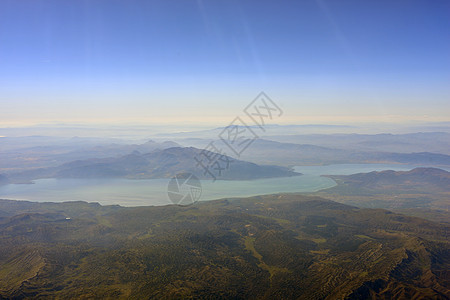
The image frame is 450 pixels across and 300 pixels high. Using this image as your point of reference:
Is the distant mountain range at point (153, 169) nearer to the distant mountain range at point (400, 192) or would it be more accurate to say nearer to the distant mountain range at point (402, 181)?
the distant mountain range at point (402, 181)

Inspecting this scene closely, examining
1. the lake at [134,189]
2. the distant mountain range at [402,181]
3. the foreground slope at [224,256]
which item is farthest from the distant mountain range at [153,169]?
the foreground slope at [224,256]

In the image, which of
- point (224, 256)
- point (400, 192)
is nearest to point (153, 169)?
point (400, 192)

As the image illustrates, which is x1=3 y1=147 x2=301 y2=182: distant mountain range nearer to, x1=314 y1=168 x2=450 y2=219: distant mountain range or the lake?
the lake

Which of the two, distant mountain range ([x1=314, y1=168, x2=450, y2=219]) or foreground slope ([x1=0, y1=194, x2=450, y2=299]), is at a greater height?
foreground slope ([x1=0, y1=194, x2=450, y2=299])

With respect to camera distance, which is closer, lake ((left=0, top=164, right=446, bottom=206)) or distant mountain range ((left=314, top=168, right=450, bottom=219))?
distant mountain range ((left=314, top=168, right=450, bottom=219))

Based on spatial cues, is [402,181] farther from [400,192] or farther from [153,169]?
[153,169]

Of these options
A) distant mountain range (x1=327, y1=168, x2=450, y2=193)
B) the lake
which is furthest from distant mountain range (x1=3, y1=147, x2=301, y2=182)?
distant mountain range (x1=327, y1=168, x2=450, y2=193)
